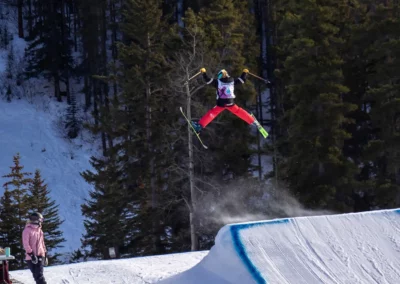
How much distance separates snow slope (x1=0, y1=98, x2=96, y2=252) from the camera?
99.0 feet

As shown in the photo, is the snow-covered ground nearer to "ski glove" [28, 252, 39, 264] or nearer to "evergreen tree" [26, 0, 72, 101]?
"ski glove" [28, 252, 39, 264]

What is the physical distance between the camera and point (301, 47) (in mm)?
Result: 19531

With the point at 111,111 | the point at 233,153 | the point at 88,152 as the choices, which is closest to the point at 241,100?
the point at 233,153

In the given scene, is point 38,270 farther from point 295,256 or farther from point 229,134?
point 229,134

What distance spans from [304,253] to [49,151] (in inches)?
1056

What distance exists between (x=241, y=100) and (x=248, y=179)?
339 cm

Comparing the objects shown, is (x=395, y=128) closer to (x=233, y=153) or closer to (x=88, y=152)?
(x=233, y=153)

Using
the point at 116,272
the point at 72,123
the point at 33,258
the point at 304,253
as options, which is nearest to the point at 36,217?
the point at 33,258

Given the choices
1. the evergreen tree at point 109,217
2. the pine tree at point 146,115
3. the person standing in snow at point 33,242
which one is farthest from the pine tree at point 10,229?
the person standing in snow at point 33,242

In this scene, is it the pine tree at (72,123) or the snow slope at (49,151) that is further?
the pine tree at (72,123)

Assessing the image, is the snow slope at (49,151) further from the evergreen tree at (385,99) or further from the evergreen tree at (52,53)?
the evergreen tree at (385,99)

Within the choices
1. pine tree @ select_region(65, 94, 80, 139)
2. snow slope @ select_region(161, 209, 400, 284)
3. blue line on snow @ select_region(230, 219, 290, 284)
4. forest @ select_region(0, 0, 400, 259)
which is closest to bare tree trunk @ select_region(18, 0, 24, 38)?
pine tree @ select_region(65, 94, 80, 139)

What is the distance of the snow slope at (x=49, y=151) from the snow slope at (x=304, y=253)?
62.5 feet

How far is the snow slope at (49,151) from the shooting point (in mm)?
30188
